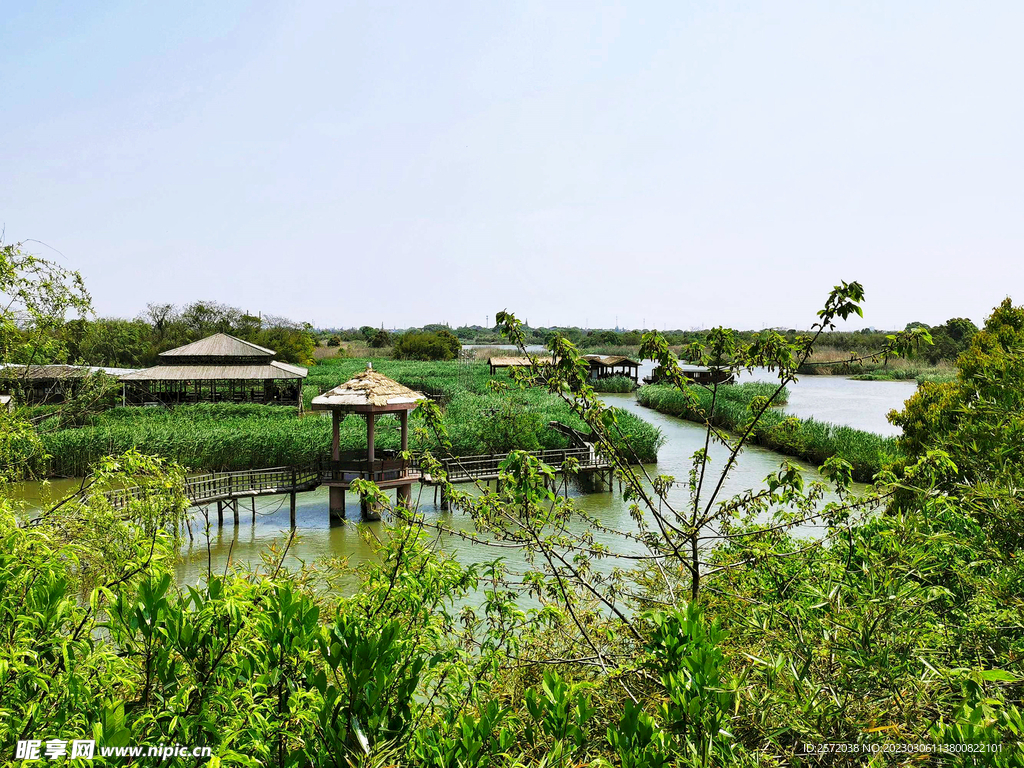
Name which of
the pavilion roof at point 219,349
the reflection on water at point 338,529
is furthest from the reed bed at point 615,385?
the reflection on water at point 338,529

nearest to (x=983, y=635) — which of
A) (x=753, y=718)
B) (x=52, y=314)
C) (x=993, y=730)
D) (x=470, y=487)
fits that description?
(x=753, y=718)

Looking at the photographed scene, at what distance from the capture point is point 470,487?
16328mm

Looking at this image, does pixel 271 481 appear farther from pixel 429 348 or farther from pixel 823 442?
pixel 429 348

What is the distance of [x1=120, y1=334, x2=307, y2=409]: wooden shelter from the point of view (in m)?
28.4

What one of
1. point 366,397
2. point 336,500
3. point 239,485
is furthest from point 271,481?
point 366,397

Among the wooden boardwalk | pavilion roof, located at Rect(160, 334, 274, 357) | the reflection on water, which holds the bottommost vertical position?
→ the reflection on water

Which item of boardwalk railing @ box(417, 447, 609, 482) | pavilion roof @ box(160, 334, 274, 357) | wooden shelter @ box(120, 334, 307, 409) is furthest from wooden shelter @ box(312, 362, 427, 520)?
pavilion roof @ box(160, 334, 274, 357)

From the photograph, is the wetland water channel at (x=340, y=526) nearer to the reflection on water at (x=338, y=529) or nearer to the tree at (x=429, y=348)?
the reflection on water at (x=338, y=529)

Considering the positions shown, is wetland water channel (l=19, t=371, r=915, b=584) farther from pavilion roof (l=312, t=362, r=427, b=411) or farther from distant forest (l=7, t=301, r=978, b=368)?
distant forest (l=7, t=301, r=978, b=368)

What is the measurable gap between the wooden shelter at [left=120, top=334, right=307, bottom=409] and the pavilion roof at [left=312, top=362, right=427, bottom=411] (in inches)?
631

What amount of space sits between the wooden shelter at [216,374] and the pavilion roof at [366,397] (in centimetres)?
1603

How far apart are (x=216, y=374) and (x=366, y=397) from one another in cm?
1873

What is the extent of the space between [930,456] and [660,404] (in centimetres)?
3372

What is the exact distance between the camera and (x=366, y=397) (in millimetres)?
13555
